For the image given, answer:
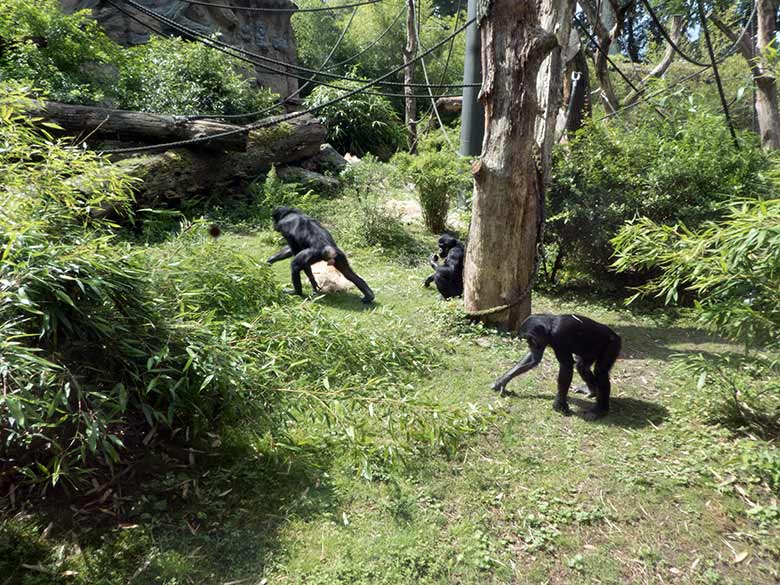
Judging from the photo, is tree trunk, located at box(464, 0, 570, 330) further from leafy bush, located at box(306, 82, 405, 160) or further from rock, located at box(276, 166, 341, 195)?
leafy bush, located at box(306, 82, 405, 160)

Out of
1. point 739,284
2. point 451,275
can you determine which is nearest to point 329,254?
point 451,275

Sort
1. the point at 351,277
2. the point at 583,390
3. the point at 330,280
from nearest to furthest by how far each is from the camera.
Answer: the point at 583,390 → the point at 351,277 → the point at 330,280

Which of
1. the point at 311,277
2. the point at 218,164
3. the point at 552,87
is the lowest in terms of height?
the point at 311,277

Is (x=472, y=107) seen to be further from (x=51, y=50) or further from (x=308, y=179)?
(x=51, y=50)

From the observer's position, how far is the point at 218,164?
984cm

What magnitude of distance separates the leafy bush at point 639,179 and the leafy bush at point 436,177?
2.15 meters

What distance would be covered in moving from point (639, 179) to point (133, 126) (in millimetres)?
7770

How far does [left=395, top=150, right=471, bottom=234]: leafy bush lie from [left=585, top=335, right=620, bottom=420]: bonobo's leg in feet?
16.8

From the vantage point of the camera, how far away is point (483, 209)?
17.1ft

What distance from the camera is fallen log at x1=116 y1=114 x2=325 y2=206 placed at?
28.2 ft

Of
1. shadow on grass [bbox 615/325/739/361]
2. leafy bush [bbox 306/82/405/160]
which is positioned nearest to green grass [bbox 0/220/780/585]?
shadow on grass [bbox 615/325/739/361]

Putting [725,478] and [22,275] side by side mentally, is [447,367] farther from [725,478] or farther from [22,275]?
[22,275]

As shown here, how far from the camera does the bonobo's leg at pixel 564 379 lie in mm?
3973

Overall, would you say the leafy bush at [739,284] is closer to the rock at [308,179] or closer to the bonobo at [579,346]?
the bonobo at [579,346]
